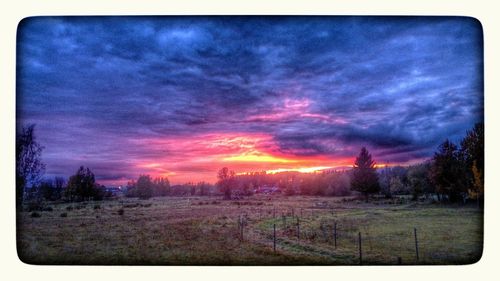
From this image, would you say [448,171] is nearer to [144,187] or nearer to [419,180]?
[419,180]

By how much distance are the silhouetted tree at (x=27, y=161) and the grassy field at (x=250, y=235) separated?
0.54 meters

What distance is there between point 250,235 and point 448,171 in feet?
11.6

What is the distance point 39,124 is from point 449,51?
22.6 feet

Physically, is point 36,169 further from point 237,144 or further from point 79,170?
point 237,144

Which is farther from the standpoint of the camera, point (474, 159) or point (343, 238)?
point (474, 159)

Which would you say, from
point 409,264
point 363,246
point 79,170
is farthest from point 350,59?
point 79,170

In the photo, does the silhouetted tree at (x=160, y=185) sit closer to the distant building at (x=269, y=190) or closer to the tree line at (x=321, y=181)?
the tree line at (x=321, y=181)

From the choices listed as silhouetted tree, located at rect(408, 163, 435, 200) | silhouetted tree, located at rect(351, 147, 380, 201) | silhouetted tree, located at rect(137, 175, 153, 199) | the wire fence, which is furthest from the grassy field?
silhouetted tree, located at rect(351, 147, 380, 201)

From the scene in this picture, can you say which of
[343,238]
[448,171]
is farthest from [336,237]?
[448,171]

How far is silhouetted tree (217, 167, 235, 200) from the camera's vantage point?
6.51 meters

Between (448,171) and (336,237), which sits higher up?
(448,171)

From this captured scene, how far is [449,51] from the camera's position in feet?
20.0

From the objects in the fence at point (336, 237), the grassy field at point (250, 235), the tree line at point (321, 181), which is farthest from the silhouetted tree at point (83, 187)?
the fence at point (336, 237)

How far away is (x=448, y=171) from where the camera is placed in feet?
20.6
